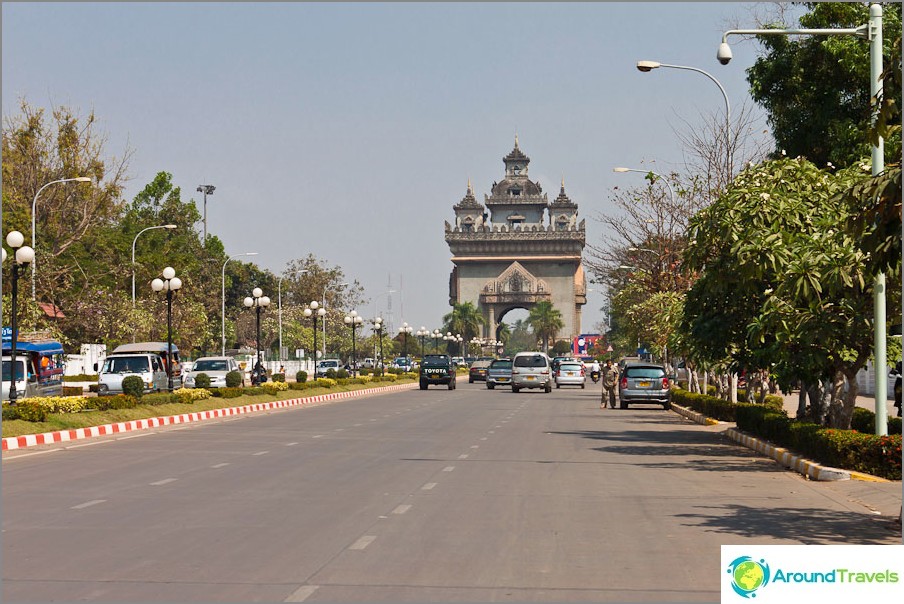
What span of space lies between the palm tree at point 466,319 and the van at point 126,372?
375ft

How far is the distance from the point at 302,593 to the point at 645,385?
1525 inches

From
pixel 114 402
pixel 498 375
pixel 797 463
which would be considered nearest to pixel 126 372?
pixel 114 402

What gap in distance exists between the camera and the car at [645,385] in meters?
46.1

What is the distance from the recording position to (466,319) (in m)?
160

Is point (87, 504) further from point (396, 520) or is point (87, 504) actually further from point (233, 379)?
point (233, 379)

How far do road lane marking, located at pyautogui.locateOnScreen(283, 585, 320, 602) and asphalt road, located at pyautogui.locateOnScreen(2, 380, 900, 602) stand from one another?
20 millimetres

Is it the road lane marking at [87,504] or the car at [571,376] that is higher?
the car at [571,376]

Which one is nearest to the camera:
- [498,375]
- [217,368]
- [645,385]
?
[645,385]

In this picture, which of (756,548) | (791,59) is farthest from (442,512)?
(791,59)

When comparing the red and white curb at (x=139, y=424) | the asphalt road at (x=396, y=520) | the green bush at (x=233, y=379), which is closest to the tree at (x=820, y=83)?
the asphalt road at (x=396, y=520)

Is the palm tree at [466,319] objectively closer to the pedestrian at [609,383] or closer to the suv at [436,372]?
the suv at [436,372]

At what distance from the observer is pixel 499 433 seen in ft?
94.9

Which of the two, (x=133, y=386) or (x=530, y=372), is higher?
(x=530, y=372)

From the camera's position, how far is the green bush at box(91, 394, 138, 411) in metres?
31.5
